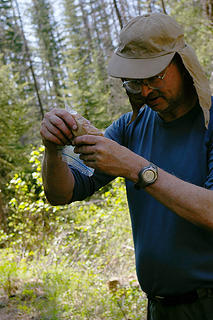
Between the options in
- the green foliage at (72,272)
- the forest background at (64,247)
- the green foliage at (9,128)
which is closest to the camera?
the green foliage at (72,272)

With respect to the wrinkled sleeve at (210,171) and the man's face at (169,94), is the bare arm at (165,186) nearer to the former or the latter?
the wrinkled sleeve at (210,171)

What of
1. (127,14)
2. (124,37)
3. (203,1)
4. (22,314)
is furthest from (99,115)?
(124,37)

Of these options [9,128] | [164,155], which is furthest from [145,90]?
[9,128]

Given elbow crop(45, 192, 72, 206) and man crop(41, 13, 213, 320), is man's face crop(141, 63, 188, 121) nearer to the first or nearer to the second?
man crop(41, 13, 213, 320)

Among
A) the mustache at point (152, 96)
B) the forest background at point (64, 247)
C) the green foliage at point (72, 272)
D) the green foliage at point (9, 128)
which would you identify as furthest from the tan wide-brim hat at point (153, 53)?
the green foliage at point (9, 128)

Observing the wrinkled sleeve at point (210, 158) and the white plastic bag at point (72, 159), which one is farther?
the white plastic bag at point (72, 159)

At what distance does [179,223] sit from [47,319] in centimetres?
296

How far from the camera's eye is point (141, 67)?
1.71m

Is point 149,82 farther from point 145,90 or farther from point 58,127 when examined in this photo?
point 58,127

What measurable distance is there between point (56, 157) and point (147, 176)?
560 mm

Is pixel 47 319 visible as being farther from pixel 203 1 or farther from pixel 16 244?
pixel 203 1

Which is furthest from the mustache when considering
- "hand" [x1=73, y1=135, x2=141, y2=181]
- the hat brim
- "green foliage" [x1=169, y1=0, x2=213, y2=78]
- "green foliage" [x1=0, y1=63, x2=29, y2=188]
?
"green foliage" [x1=0, y1=63, x2=29, y2=188]

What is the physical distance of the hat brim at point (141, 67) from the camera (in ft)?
5.54

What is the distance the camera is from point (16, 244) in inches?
276
